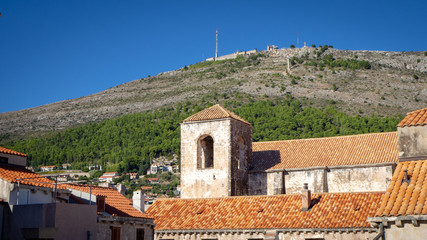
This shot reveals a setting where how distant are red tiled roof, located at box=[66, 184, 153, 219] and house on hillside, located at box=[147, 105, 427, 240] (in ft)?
8.51

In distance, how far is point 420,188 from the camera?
1616 centimetres

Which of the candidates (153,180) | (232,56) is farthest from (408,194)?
(232,56)

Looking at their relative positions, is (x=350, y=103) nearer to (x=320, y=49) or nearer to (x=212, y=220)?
(x=320, y=49)

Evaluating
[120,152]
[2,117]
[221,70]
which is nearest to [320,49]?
[221,70]

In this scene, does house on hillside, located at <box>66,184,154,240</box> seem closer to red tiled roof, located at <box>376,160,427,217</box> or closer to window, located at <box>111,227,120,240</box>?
window, located at <box>111,227,120,240</box>

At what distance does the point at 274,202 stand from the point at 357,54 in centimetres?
9243

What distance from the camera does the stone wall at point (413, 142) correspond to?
17766 millimetres

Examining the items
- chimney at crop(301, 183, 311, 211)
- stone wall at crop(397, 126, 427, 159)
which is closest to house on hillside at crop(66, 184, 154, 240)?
chimney at crop(301, 183, 311, 211)

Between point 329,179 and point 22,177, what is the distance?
19242 mm

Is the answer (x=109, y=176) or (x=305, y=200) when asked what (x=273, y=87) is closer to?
(x=109, y=176)

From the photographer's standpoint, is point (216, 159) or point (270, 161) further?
point (270, 161)

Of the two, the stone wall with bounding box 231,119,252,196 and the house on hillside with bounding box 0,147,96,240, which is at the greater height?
the stone wall with bounding box 231,119,252,196

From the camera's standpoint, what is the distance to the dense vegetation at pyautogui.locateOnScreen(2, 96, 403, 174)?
71.6 meters

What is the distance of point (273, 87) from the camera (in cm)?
10406
